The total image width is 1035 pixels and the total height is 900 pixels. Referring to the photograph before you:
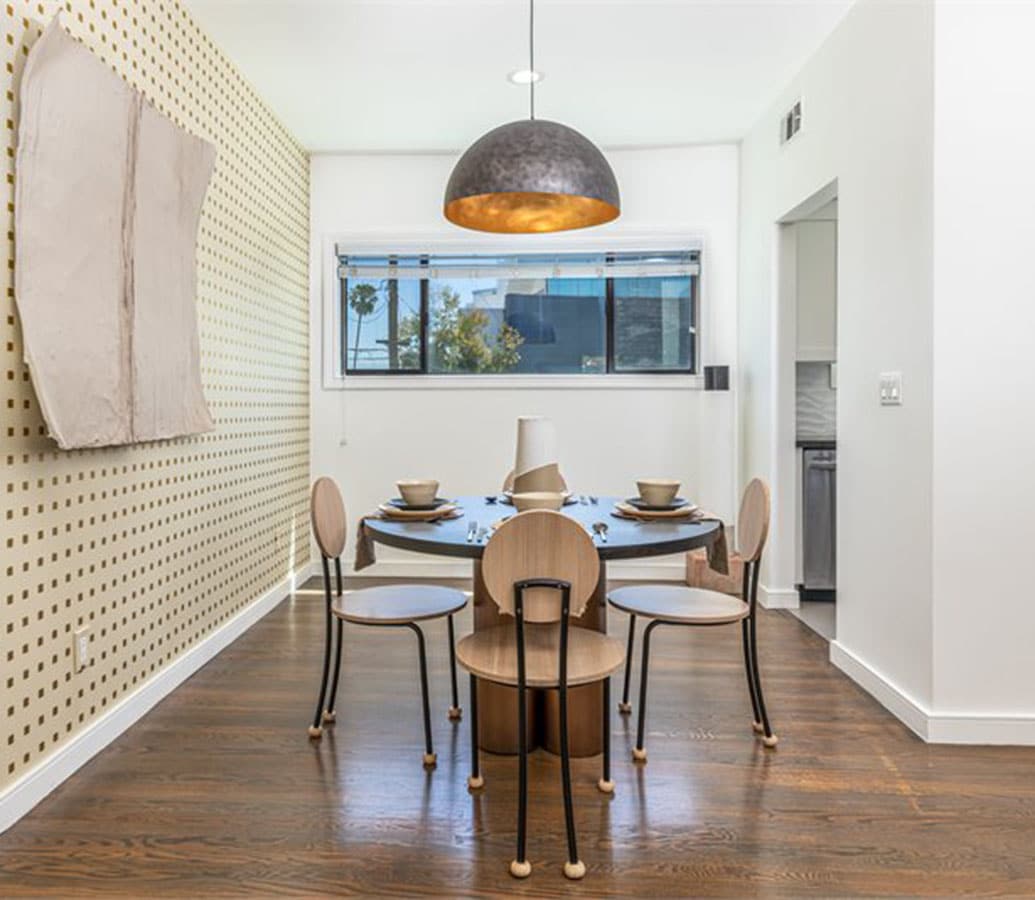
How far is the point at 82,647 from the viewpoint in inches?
92.5

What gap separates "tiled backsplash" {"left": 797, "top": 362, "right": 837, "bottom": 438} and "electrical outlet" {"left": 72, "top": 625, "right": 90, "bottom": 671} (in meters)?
3.84

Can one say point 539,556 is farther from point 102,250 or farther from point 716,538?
point 102,250

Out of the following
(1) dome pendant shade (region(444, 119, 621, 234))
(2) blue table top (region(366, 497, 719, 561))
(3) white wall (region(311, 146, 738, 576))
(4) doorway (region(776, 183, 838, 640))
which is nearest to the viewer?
(2) blue table top (region(366, 497, 719, 561))

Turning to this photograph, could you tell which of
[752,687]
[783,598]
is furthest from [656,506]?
[783,598]

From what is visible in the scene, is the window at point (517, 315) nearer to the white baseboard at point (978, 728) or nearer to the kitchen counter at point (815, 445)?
the kitchen counter at point (815, 445)

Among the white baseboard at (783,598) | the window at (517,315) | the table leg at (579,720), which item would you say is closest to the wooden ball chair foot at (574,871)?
the table leg at (579,720)

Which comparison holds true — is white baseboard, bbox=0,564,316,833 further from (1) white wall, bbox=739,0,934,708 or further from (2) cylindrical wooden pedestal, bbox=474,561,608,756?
(1) white wall, bbox=739,0,934,708

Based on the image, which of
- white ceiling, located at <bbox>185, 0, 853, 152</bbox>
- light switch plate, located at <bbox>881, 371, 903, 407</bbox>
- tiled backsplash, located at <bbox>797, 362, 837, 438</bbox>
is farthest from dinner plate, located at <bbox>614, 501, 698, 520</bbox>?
tiled backsplash, located at <bbox>797, 362, 837, 438</bbox>

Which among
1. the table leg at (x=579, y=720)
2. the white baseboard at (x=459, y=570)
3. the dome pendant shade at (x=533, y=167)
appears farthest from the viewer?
the white baseboard at (x=459, y=570)

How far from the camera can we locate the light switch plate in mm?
2709

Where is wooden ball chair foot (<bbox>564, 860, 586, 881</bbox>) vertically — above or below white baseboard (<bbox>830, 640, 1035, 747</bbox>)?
below

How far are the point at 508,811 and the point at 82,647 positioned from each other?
144cm

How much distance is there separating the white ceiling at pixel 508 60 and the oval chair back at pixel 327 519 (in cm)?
205

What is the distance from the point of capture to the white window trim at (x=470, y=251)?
4855 mm
